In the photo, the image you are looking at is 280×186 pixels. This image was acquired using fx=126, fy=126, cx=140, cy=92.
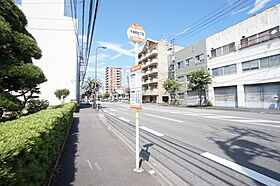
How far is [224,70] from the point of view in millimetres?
18281

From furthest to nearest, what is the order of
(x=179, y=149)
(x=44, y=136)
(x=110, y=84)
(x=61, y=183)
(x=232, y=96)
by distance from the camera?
(x=110, y=84)
(x=232, y=96)
(x=179, y=149)
(x=61, y=183)
(x=44, y=136)

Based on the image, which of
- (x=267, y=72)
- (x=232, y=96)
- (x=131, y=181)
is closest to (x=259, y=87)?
(x=267, y=72)

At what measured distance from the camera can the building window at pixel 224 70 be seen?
17256 millimetres

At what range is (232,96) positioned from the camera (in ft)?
56.9

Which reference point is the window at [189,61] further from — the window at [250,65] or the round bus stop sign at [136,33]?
the round bus stop sign at [136,33]

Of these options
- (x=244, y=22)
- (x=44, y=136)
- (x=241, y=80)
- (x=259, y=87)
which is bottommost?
(x=44, y=136)

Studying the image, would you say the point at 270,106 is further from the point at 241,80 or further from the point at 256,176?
the point at 256,176

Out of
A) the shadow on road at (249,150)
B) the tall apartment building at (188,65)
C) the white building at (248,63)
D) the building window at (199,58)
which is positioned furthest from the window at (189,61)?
the shadow on road at (249,150)

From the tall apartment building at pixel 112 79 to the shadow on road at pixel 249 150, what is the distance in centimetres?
9448

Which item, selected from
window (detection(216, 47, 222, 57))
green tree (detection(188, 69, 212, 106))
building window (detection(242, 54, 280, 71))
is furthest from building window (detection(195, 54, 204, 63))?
building window (detection(242, 54, 280, 71))

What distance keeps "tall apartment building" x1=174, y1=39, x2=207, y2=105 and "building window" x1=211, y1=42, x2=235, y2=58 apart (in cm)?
144

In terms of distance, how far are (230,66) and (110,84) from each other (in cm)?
8736

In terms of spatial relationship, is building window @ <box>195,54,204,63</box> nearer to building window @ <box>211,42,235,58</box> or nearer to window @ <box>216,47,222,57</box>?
building window @ <box>211,42,235,58</box>

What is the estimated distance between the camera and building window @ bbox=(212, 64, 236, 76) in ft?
56.6
